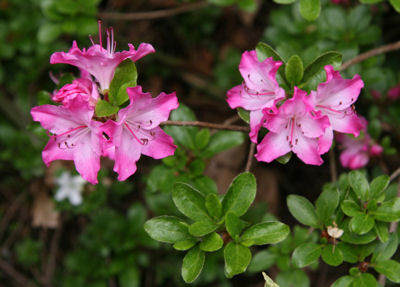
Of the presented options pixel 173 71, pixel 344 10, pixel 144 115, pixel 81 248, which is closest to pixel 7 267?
pixel 81 248

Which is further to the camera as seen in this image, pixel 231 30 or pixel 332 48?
pixel 231 30

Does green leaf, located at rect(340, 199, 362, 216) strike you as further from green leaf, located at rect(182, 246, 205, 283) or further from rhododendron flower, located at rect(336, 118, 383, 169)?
rhododendron flower, located at rect(336, 118, 383, 169)

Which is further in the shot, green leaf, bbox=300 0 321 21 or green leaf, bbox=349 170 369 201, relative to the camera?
green leaf, bbox=300 0 321 21

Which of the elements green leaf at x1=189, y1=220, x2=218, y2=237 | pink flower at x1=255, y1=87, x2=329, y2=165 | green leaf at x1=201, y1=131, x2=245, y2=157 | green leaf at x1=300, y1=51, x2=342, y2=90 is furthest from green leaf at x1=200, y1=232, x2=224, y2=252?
green leaf at x1=300, y1=51, x2=342, y2=90

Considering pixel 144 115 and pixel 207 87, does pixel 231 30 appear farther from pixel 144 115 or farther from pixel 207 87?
pixel 144 115

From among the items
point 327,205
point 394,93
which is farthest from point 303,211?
point 394,93

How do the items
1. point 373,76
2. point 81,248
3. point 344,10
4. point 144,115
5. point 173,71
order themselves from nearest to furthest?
point 144,115
point 373,76
point 344,10
point 81,248
point 173,71
